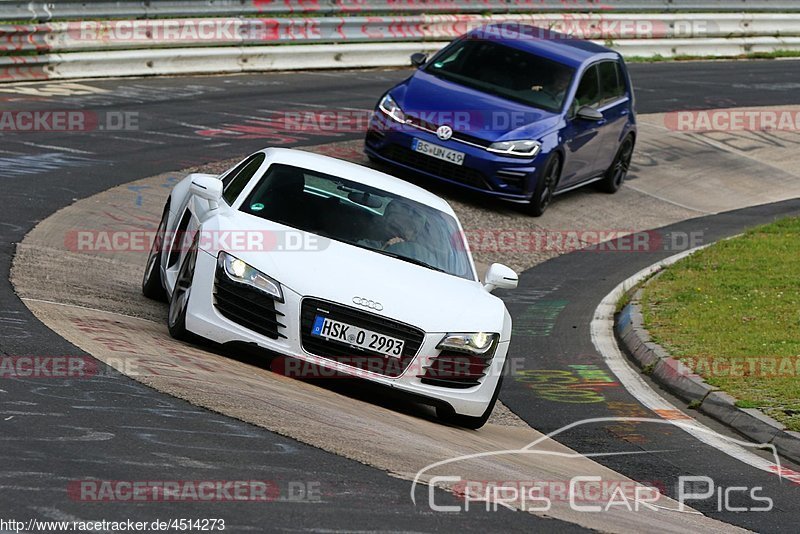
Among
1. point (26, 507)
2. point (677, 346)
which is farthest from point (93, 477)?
point (677, 346)

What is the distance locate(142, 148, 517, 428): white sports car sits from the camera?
7984 millimetres

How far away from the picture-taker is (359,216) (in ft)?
30.1

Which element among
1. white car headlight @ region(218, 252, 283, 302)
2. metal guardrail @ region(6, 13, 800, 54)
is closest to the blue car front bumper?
metal guardrail @ region(6, 13, 800, 54)

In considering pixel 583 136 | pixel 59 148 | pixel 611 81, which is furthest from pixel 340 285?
pixel 611 81

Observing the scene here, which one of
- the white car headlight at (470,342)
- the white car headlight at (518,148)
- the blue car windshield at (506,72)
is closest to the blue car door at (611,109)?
the blue car windshield at (506,72)

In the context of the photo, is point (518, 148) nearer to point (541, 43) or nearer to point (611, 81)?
point (541, 43)

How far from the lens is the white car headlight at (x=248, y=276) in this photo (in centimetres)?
798

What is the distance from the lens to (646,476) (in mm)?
8242

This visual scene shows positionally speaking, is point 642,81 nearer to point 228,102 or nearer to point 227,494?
point 228,102

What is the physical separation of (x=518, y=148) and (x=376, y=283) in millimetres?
8126

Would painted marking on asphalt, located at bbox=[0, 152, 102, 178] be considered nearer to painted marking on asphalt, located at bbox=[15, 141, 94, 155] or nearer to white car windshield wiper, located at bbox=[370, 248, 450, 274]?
painted marking on asphalt, located at bbox=[15, 141, 94, 155]

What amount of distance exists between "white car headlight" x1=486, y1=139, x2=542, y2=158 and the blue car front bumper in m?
0.06

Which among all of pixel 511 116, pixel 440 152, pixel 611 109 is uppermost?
pixel 511 116

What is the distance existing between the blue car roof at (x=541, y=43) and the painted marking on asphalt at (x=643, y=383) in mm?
3154
